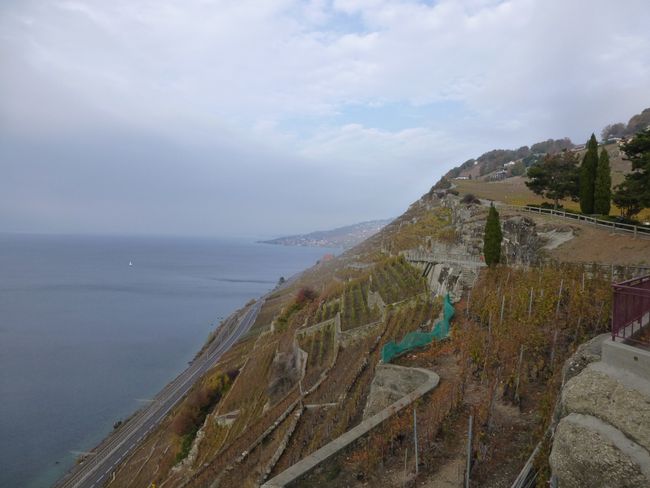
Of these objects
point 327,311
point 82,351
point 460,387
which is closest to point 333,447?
point 460,387

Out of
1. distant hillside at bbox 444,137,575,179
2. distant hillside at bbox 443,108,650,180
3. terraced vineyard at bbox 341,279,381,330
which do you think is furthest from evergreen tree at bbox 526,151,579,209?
distant hillside at bbox 444,137,575,179

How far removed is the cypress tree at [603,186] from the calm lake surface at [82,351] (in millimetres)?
44293

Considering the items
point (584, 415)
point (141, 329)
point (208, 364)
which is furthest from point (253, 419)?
point (141, 329)

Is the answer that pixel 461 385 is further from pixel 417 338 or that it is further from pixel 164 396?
pixel 164 396

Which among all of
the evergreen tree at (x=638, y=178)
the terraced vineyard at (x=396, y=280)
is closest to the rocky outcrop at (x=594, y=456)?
the evergreen tree at (x=638, y=178)

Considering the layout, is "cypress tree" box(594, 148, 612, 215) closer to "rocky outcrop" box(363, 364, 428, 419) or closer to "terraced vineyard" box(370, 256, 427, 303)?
"terraced vineyard" box(370, 256, 427, 303)

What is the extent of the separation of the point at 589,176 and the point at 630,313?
2529 centimetres

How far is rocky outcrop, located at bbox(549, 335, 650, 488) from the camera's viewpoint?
491 cm

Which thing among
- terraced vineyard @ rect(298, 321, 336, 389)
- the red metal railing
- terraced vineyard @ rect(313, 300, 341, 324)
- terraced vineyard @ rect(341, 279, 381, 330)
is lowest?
terraced vineyard @ rect(298, 321, 336, 389)

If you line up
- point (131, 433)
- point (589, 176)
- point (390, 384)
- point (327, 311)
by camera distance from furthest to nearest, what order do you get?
point (131, 433), point (327, 311), point (589, 176), point (390, 384)

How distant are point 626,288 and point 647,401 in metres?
1.90

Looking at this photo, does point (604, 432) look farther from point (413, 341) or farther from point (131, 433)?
point (131, 433)

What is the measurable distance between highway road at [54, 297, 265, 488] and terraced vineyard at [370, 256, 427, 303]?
24.3 m

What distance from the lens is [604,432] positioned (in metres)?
5.17
